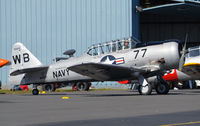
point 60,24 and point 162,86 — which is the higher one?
point 60,24

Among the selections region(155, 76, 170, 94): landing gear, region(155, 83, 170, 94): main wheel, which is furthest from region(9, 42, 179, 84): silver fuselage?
region(155, 83, 170, 94): main wheel

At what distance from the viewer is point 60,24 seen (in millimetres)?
41062

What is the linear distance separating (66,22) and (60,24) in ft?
2.54

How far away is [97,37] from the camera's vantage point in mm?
40000

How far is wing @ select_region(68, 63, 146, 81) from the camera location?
697 inches

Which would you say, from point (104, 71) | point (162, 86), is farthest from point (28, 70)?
point (162, 86)

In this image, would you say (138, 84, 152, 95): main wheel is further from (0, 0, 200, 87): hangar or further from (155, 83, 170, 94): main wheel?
(0, 0, 200, 87): hangar

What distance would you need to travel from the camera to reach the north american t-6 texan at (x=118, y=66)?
17.6 m

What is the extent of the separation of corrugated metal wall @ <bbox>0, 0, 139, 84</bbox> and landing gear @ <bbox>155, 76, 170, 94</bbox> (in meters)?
20.1

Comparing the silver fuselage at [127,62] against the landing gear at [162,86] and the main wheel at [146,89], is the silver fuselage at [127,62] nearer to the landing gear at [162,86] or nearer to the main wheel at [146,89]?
the main wheel at [146,89]

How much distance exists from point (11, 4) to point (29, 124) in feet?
126

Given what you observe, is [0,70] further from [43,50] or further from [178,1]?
[178,1]

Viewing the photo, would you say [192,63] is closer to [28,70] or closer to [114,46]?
[114,46]

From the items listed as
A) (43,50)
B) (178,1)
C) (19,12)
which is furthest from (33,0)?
(178,1)
